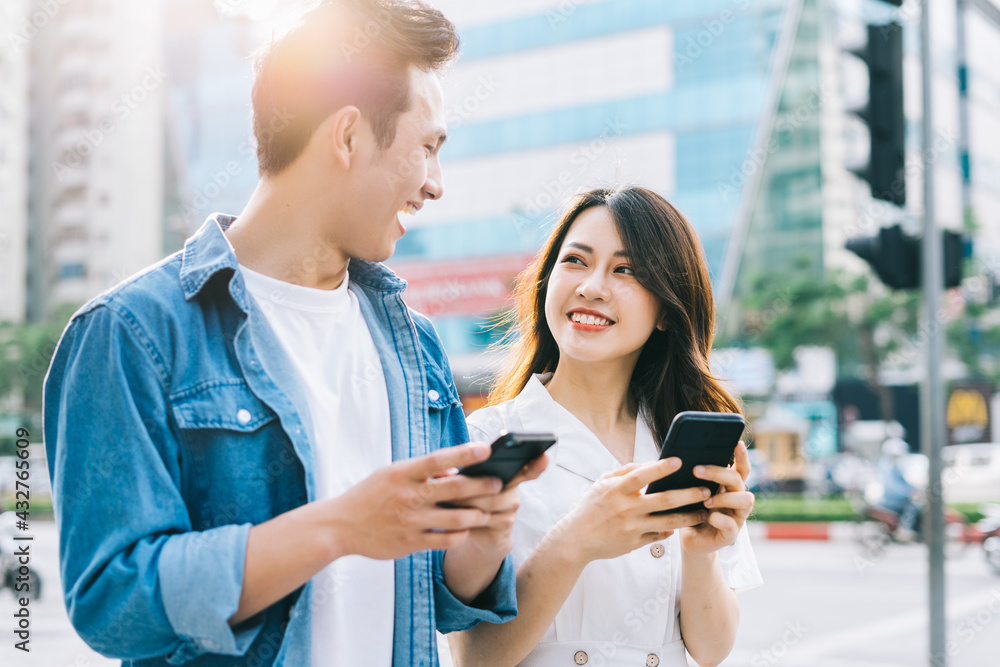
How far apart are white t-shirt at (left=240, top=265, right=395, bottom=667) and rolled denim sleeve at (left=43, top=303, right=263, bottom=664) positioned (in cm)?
18

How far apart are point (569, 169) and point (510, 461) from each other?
90.3ft

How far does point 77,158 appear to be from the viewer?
145 ft

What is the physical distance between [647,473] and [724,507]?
23 centimetres

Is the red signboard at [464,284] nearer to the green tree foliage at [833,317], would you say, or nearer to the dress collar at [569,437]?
the green tree foliage at [833,317]

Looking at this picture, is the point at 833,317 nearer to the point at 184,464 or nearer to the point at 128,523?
the point at 184,464

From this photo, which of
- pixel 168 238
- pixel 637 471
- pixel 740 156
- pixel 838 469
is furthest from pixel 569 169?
pixel 637 471

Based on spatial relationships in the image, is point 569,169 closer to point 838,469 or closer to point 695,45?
point 695,45

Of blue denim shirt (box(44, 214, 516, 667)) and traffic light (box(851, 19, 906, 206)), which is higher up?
traffic light (box(851, 19, 906, 206))

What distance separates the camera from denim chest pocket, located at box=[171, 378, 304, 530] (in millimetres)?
1296

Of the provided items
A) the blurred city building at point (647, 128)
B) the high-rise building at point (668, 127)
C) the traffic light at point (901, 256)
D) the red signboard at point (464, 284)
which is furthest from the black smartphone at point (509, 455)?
the high-rise building at point (668, 127)

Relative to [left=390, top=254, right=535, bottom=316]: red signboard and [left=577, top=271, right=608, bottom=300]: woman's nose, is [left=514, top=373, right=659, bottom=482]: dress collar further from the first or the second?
[left=390, top=254, right=535, bottom=316]: red signboard

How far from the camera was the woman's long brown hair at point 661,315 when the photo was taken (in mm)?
2176

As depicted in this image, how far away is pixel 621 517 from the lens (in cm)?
168

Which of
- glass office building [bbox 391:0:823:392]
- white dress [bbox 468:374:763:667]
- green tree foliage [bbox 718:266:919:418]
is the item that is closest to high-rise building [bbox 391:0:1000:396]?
glass office building [bbox 391:0:823:392]
